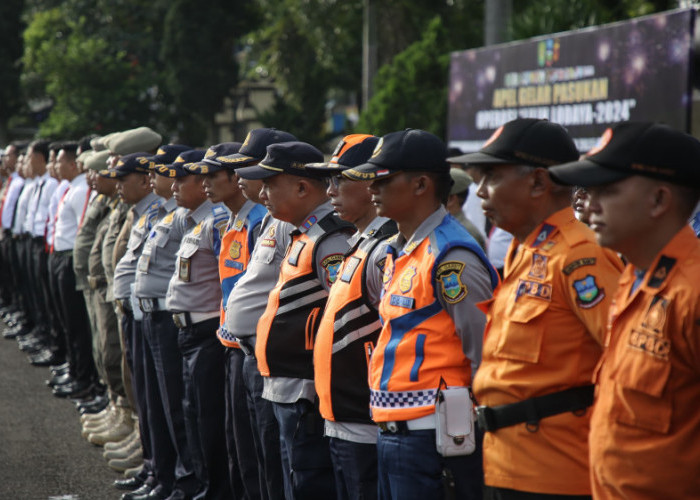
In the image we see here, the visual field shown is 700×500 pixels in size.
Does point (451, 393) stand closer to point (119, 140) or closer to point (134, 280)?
point (134, 280)

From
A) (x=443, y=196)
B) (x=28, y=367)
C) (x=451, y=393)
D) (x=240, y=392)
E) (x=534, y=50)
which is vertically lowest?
(x=28, y=367)

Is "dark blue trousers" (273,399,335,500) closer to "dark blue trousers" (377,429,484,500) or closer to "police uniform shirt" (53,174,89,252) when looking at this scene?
"dark blue trousers" (377,429,484,500)

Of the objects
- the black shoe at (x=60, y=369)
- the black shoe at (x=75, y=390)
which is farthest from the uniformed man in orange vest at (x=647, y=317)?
the black shoe at (x=60, y=369)

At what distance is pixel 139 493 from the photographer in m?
6.91

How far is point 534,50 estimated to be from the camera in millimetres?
13125

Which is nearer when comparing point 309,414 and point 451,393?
point 451,393

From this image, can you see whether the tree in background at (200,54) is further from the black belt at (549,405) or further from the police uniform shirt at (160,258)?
the black belt at (549,405)

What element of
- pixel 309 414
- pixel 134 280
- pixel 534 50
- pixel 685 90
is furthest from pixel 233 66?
pixel 309 414

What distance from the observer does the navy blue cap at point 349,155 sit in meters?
4.59

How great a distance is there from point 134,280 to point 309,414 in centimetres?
283

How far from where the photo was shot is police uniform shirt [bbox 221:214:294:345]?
5.21 metres

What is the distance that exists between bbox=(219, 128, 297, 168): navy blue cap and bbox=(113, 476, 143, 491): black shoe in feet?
8.71

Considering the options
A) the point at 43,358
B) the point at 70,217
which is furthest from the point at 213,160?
the point at 43,358

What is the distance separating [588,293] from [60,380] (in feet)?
28.5
